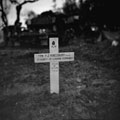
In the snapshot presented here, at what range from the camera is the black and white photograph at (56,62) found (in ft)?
5.93

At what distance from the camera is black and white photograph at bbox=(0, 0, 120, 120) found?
1.81m

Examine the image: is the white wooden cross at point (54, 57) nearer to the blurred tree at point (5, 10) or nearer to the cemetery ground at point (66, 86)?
the cemetery ground at point (66, 86)

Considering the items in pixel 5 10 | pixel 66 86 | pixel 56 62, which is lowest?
pixel 66 86

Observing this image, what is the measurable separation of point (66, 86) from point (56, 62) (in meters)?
0.46

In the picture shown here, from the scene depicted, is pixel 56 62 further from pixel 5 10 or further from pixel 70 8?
pixel 5 10

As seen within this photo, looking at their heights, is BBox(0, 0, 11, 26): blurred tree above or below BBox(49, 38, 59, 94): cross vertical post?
above

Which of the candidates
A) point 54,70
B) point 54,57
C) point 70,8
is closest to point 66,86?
point 54,70

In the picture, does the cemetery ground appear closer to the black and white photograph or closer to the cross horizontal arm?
the black and white photograph

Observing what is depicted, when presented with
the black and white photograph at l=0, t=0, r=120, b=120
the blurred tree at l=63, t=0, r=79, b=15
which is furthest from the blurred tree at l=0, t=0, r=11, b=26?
the blurred tree at l=63, t=0, r=79, b=15

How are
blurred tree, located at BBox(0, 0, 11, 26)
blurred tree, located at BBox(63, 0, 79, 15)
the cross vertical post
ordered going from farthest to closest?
blurred tree, located at BBox(63, 0, 79, 15) → blurred tree, located at BBox(0, 0, 11, 26) → the cross vertical post

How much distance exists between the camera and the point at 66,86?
7.00 ft

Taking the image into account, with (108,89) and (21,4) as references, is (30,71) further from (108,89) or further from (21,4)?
(108,89)

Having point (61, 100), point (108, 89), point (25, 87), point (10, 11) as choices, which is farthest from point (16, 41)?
point (108, 89)

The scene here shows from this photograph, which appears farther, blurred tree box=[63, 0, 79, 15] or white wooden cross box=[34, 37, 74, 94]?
blurred tree box=[63, 0, 79, 15]
